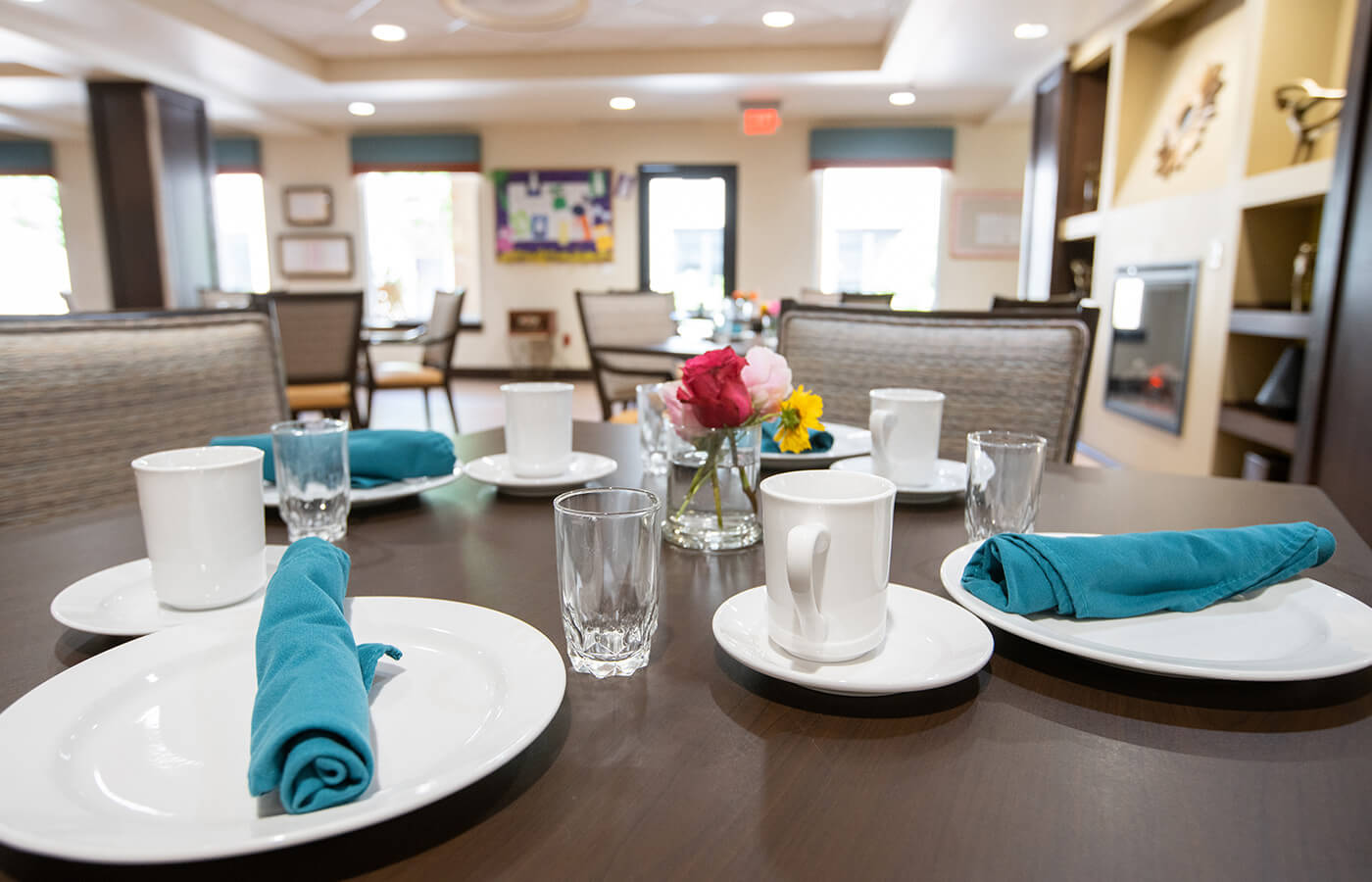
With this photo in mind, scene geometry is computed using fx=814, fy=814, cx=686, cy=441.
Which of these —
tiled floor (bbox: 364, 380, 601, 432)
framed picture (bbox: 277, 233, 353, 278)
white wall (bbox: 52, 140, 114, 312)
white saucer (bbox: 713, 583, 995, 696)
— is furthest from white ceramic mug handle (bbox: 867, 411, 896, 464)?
white wall (bbox: 52, 140, 114, 312)

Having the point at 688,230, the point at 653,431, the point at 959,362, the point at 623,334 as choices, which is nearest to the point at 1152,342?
the point at 623,334

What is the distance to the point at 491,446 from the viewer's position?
4.29 ft

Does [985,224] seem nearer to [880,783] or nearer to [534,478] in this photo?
[534,478]

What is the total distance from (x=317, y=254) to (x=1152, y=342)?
7.42 meters

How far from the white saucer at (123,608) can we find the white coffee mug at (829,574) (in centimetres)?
38

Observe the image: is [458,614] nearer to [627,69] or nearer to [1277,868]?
[1277,868]

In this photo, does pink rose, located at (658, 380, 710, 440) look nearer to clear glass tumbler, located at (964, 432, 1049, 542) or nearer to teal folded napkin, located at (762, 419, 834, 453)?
clear glass tumbler, located at (964, 432, 1049, 542)

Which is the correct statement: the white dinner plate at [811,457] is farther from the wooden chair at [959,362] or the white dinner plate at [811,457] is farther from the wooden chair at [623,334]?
the wooden chair at [623,334]

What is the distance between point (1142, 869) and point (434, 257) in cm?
866

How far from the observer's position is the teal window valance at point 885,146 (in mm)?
7359

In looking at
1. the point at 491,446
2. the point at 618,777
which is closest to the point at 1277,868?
the point at 618,777

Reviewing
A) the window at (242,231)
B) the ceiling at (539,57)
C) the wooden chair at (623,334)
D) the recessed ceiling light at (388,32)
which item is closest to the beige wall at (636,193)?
the window at (242,231)

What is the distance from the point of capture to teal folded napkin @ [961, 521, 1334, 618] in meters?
0.56

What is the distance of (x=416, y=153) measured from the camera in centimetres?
778
